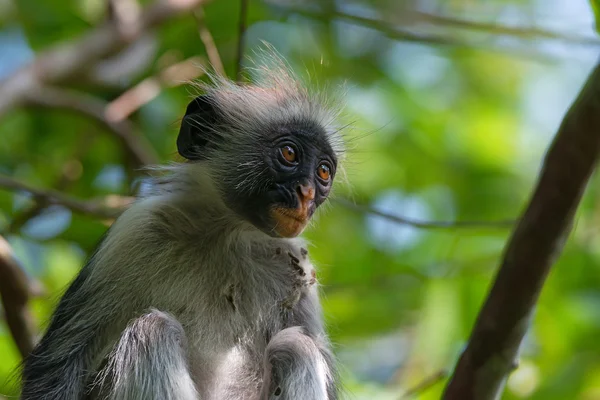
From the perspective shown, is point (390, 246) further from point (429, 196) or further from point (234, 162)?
point (234, 162)

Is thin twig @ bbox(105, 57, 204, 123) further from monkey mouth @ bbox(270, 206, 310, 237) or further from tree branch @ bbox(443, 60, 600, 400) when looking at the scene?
tree branch @ bbox(443, 60, 600, 400)

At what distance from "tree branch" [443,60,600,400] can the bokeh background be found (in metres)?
1.63

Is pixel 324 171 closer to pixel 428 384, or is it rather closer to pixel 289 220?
pixel 289 220

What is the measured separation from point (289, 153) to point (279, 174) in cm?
16

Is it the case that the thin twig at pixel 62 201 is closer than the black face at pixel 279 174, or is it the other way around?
the black face at pixel 279 174

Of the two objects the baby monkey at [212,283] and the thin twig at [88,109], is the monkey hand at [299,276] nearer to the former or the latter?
the baby monkey at [212,283]

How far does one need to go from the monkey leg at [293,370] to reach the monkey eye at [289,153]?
868 millimetres

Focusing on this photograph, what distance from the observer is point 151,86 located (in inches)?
282

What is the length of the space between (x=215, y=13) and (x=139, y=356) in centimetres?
395

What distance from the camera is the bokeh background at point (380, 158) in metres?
5.73

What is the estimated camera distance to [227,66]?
773 cm

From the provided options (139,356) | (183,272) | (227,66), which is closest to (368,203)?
(227,66)

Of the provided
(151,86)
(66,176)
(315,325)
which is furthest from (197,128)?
(66,176)

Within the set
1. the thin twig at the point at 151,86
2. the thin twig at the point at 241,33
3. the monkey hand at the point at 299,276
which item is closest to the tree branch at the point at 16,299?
the monkey hand at the point at 299,276
